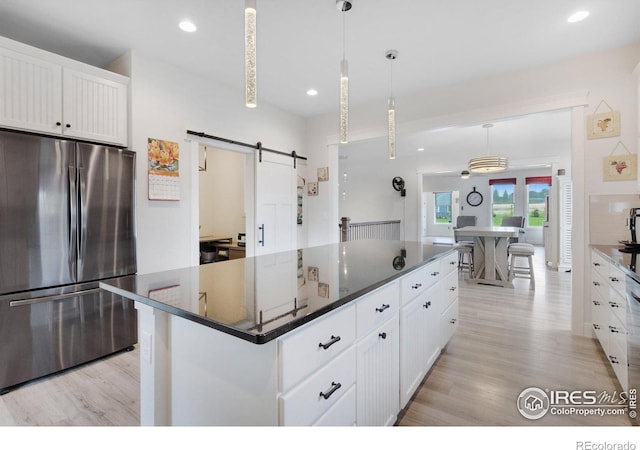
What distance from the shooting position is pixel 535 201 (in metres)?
10.4

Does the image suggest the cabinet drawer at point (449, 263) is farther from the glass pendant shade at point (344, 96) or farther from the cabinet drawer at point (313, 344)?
the cabinet drawer at point (313, 344)

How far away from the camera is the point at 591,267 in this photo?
2867mm

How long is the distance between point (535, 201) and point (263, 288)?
1176 centimetres

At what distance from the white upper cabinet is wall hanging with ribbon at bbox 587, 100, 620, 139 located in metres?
4.30

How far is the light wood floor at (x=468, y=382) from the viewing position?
5.96 feet

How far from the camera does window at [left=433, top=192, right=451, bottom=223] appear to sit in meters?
11.5

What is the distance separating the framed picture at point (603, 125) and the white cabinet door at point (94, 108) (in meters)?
4.30

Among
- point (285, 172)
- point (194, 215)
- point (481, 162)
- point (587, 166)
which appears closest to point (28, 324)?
point (194, 215)

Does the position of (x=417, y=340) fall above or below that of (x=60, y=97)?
below

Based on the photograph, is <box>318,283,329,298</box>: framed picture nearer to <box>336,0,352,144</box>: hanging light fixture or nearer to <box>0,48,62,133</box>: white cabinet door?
<box>336,0,352,144</box>: hanging light fixture

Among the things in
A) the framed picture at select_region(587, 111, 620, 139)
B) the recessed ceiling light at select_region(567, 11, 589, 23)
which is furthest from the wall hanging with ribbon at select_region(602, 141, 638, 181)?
the recessed ceiling light at select_region(567, 11, 589, 23)

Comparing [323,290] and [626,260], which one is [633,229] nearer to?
[626,260]

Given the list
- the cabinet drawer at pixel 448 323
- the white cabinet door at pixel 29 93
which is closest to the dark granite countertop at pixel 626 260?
the cabinet drawer at pixel 448 323

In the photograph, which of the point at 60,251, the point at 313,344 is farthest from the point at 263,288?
the point at 60,251
